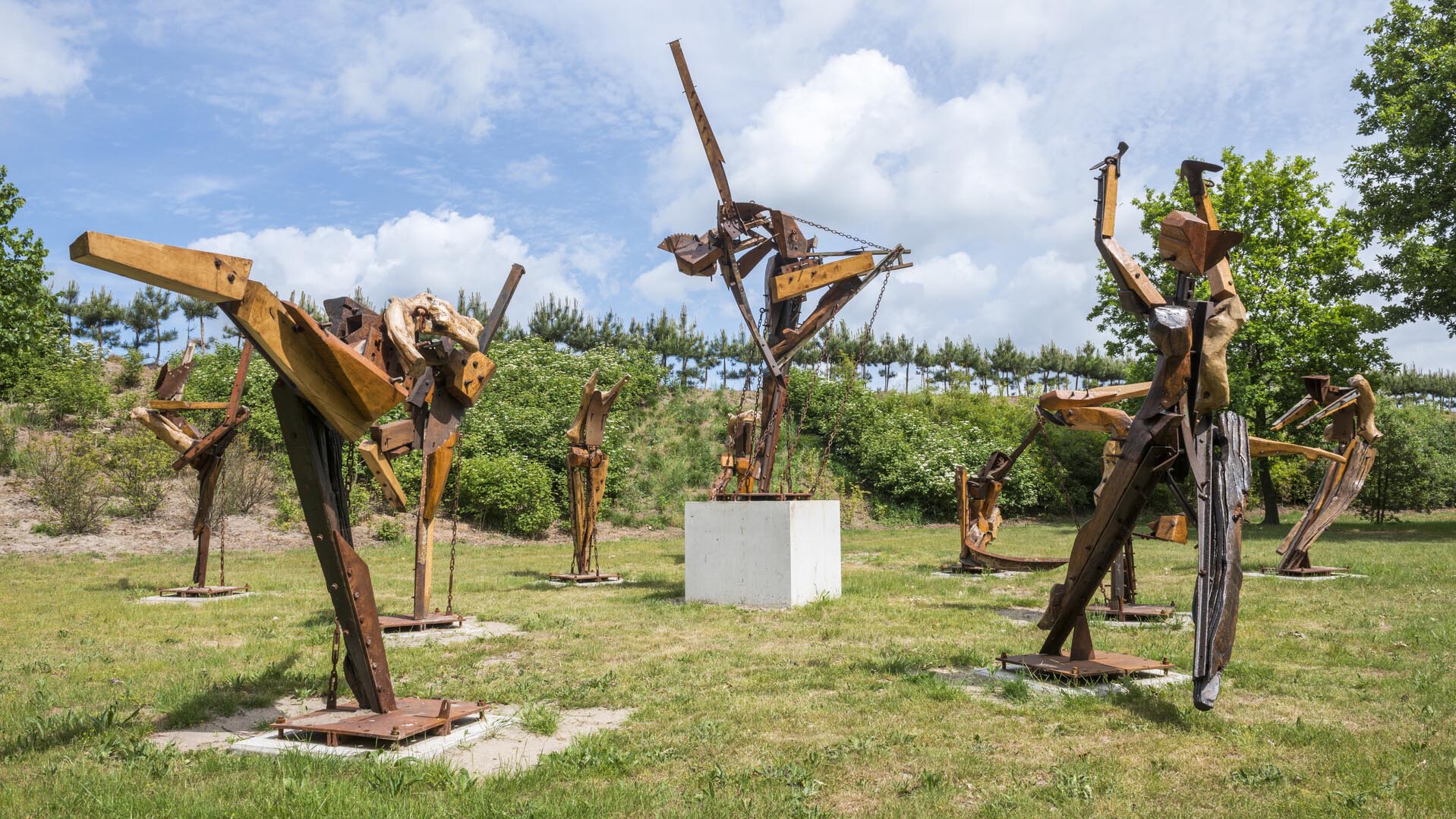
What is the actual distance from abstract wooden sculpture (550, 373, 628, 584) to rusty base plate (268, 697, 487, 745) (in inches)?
273

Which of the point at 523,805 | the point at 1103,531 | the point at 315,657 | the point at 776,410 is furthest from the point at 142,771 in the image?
the point at 776,410

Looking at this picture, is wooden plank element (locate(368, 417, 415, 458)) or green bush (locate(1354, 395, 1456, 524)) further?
green bush (locate(1354, 395, 1456, 524))

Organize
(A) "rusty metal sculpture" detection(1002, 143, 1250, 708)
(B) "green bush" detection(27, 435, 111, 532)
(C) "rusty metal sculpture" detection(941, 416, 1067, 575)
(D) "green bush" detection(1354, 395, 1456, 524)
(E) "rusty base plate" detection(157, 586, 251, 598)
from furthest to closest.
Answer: (D) "green bush" detection(1354, 395, 1456, 524)
(B) "green bush" detection(27, 435, 111, 532)
(C) "rusty metal sculpture" detection(941, 416, 1067, 575)
(E) "rusty base plate" detection(157, 586, 251, 598)
(A) "rusty metal sculpture" detection(1002, 143, 1250, 708)

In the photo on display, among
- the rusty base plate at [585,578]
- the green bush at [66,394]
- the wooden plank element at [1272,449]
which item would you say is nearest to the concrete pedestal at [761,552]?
the rusty base plate at [585,578]

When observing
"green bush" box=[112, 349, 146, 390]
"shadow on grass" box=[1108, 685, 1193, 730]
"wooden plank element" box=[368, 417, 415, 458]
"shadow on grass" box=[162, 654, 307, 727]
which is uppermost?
"green bush" box=[112, 349, 146, 390]

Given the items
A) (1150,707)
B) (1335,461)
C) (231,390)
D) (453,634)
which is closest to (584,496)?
(453,634)

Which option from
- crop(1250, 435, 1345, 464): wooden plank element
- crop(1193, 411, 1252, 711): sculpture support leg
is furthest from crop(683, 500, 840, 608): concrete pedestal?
crop(1193, 411, 1252, 711): sculpture support leg

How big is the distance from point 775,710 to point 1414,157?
2028 cm

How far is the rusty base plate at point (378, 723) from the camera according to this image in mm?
4531

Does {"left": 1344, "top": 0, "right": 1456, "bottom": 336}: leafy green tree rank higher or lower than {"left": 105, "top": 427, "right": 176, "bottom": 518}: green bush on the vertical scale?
higher

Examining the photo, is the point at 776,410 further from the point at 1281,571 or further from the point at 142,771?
the point at 142,771

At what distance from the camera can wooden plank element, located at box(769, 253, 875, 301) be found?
35.2 ft

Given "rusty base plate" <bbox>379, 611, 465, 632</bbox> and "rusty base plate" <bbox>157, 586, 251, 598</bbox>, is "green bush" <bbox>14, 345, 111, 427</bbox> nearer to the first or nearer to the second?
"rusty base plate" <bbox>157, 586, 251, 598</bbox>

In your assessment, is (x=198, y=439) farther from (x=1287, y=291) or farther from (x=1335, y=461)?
(x=1287, y=291)
